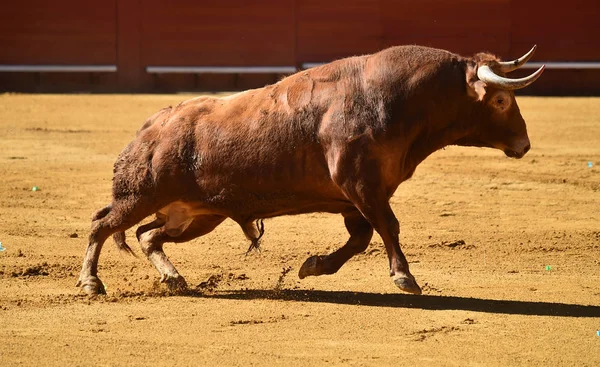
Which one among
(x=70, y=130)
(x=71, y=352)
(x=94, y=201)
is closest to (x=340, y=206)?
(x=71, y=352)

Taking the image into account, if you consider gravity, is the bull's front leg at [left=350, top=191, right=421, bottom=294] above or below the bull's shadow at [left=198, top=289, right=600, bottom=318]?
above

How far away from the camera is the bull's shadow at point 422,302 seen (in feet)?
17.3

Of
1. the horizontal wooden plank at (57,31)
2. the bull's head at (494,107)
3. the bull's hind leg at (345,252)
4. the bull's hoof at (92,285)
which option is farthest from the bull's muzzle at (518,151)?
the horizontal wooden plank at (57,31)

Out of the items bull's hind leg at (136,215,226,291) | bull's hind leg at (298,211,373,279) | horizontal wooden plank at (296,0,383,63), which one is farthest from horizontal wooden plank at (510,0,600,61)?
bull's hind leg at (298,211,373,279)

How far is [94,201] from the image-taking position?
8406mm

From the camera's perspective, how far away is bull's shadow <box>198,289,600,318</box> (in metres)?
5.27

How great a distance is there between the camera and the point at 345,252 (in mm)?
5617

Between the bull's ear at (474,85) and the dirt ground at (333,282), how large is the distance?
A: 104 cm

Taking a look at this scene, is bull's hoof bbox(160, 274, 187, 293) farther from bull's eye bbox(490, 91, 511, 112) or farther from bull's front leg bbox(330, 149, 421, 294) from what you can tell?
bull's eye bbox(490, 91, 511, 112)

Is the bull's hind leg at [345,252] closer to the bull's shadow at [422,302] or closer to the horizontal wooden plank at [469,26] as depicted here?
the bull's shadow at [422,302]

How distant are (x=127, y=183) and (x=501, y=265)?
227 cm

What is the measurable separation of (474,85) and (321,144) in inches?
31.8

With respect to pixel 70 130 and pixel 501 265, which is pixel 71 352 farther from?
pixel 70 130

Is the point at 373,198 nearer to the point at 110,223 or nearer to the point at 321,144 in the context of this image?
the point at 321,144
